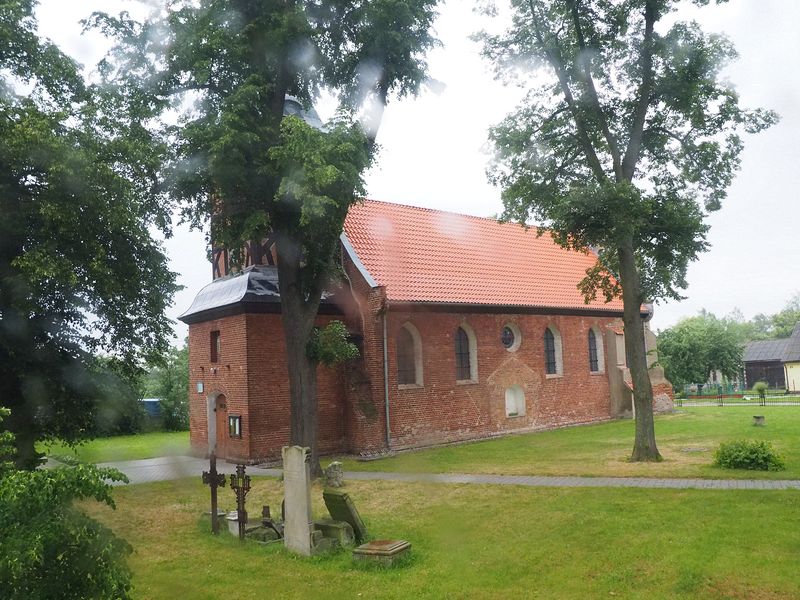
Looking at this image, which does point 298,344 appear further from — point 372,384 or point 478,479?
point 478,479

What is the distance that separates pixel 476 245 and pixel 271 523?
1730 cm

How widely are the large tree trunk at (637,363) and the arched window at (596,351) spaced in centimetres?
1143

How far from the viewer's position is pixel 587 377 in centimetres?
2677

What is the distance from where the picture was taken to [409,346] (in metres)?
21.1

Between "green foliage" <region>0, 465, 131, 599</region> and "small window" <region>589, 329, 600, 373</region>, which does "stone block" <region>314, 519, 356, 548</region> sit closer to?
"green foliage" <region>0, 465, 131, 599</region>

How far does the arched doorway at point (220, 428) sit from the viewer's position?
19547 millimetres

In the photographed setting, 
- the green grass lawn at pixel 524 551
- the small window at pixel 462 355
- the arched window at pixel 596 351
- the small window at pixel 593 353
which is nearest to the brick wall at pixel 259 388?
the small window at pixel 462 355

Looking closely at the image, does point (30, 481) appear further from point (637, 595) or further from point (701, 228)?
point (701, 228)

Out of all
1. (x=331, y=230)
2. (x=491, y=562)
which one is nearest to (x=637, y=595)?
(x=491, y=562)

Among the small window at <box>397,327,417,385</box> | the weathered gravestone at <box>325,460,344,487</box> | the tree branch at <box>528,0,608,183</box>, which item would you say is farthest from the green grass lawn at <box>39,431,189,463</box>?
the tree branch at <box>528,0,608,183</box>

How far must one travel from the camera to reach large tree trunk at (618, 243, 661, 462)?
1560 cm

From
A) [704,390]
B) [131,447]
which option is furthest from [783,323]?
[131,447]

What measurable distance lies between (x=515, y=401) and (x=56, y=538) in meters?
21.0

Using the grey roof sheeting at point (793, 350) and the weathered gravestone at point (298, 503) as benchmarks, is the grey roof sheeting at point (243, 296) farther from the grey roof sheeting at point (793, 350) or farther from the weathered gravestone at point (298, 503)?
the grey roof sheeting at point (793, 350)
